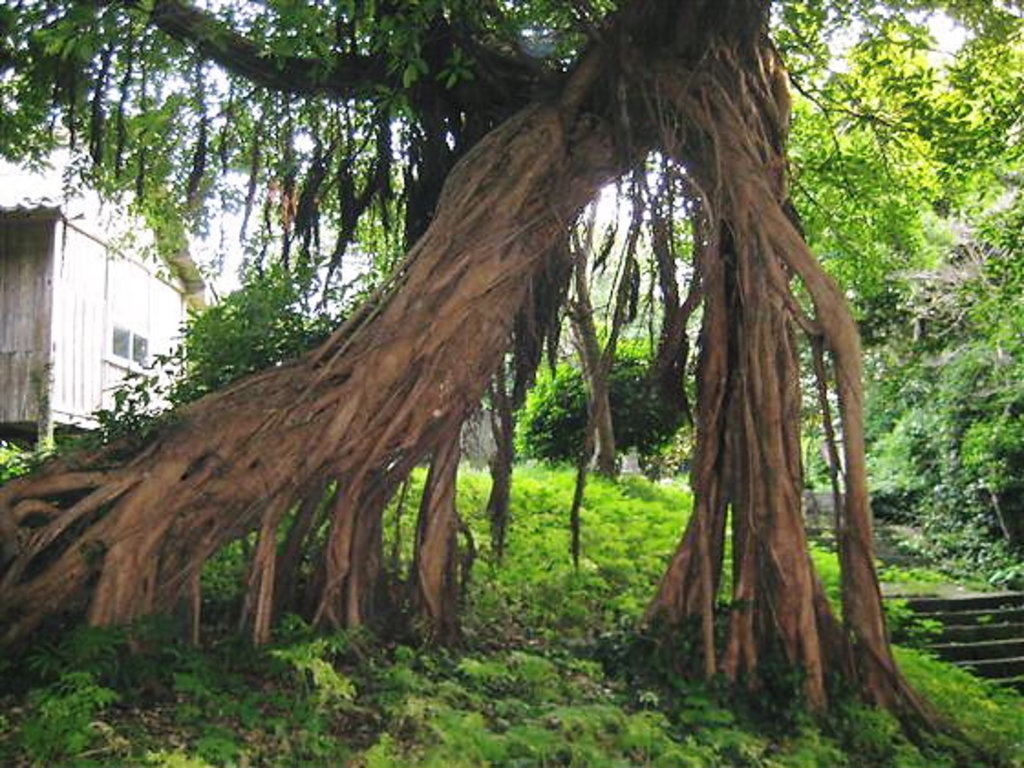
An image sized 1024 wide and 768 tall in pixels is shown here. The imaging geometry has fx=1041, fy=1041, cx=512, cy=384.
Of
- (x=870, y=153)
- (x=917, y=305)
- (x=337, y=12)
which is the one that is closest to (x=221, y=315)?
(x=337, y=12)

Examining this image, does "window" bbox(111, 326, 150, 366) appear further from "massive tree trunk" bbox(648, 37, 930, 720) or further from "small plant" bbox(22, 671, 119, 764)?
"small plant" bbox(22, 671, 119, 764)

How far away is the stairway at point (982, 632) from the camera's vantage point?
8.89m

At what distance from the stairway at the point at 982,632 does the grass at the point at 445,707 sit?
81.7 inches

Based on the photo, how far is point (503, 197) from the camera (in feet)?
18.0

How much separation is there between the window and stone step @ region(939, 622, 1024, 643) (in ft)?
34.6

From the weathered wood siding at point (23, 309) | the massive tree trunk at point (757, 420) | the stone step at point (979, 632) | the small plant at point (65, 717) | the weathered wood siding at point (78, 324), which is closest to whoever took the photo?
the small plant at point (65, 717)

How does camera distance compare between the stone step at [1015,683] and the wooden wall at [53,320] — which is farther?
the wooden wall at [53,320]

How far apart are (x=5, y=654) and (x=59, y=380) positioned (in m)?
8.95

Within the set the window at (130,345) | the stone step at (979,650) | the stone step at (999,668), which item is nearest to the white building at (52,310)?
the window at (130,345)

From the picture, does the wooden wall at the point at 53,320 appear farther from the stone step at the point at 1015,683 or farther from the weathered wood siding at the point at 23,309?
the stone step at the point at 1015,683

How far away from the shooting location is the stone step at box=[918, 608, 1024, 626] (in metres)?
9.70

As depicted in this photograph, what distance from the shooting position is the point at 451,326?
5227mm

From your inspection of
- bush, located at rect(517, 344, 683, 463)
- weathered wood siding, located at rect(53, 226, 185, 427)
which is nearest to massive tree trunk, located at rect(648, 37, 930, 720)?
bush, located at rect(517, 344, 683, 463)

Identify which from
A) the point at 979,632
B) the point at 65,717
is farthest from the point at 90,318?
the point at 979,632
